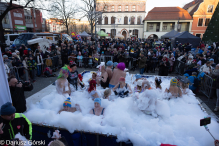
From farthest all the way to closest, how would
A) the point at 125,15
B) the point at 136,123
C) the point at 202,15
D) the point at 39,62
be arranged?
the point at 125,15, the point at 202,15, the point at 39,62, the point at 136,123

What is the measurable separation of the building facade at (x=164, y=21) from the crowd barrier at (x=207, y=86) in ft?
118

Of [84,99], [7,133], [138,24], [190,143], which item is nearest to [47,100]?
[84,99]

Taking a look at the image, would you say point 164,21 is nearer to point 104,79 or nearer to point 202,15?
point 202,15

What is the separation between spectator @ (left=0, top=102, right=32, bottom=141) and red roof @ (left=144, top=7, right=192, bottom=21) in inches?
1640

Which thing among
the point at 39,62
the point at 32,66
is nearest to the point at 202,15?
the point at 39,62

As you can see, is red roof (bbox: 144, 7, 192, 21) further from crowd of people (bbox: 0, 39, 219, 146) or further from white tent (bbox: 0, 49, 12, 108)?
white tent (bbox: 0, 49, 12, 108)

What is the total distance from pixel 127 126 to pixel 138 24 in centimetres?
4573

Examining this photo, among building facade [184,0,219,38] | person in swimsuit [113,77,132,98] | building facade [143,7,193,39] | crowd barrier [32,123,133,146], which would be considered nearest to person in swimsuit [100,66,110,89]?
person in swimsuit [113,77,132,98]

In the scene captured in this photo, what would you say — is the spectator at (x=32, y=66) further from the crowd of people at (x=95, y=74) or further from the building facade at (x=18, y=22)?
the building facade at (x=18, y=22)

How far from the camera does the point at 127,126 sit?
3.11 meters

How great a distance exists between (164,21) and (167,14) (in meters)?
2.87

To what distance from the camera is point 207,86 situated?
6207 millimetres

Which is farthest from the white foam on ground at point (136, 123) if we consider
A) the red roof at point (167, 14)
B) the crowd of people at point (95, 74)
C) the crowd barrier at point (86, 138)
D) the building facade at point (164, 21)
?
the red roof at point (167, 14)

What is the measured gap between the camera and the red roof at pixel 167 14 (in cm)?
3707
